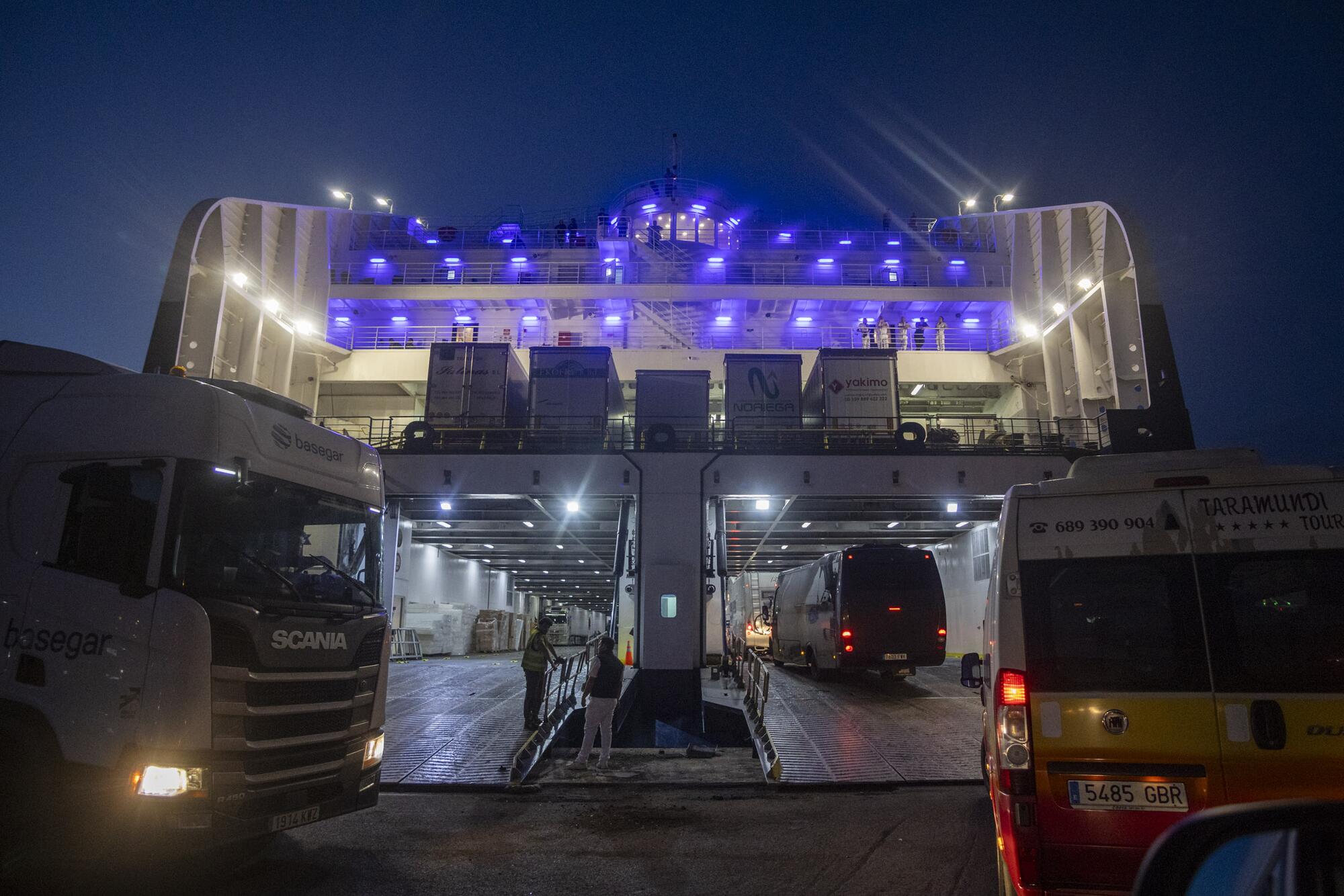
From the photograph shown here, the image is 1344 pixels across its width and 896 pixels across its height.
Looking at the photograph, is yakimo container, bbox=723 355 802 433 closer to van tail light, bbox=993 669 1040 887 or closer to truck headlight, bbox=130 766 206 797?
van tail light, bbox=993 669 1040 887

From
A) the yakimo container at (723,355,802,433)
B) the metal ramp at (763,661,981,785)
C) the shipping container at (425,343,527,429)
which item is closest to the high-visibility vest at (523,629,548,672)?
the metal ramp at (763,661,981,785)

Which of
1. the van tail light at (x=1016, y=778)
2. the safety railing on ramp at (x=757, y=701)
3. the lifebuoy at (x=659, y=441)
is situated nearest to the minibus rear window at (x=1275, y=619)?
the van tail light at (x=1016, y=778)

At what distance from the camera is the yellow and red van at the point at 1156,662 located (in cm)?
390

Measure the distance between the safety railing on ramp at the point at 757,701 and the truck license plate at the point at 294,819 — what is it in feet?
19.3

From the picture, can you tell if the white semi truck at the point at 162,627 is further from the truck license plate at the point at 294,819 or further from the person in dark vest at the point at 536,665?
the person in dark vest at the point at 536,665

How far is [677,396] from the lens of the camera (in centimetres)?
2427

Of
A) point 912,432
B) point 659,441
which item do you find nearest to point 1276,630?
point 659,441

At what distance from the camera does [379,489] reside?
24.3 ft

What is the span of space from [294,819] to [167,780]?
91 cm

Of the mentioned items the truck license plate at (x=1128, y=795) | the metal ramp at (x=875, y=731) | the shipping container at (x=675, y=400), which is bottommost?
the metal ramp at (x=875, y=731)

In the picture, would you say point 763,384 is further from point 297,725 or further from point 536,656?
point 297,725

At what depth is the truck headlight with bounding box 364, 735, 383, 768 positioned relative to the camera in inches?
240

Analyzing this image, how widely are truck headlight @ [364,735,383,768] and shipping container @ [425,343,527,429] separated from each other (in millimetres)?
18924

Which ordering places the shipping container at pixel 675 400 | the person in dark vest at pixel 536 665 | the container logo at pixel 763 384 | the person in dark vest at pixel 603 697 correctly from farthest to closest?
1. the container logo at pixel 763 384
2. the shipping container at pixel 675 400
3. the person in dark vest at pixel 536 665
4. the person in dark vest at pixel 603 697
